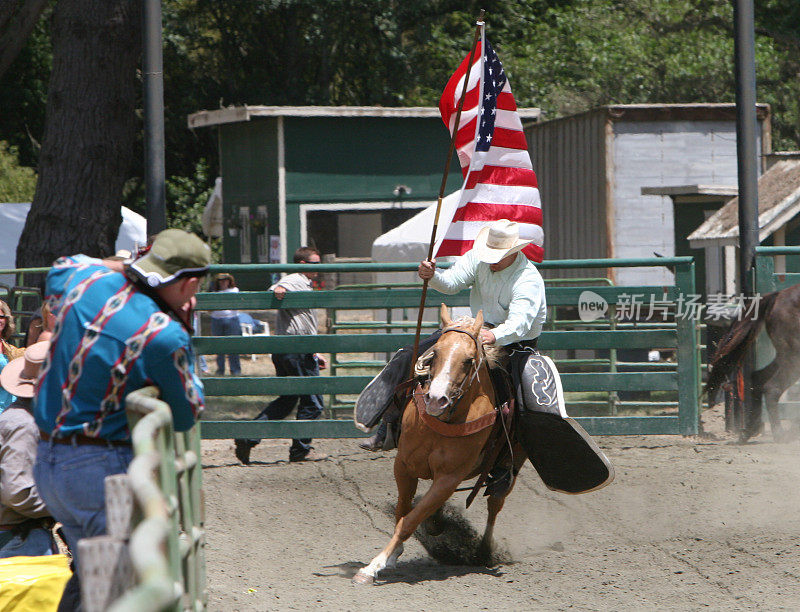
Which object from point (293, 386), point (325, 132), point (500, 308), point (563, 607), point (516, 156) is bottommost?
point (563, 607)

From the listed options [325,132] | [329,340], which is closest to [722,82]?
[325,132]

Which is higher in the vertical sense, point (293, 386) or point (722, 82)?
point (722, 82)

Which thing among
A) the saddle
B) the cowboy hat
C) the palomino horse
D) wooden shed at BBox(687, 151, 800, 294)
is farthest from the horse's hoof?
wooden shed at BBox(687, 151, 800, 294)

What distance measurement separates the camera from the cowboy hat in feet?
14.7

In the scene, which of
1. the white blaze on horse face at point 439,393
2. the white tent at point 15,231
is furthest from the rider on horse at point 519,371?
the white tent at point 15,231

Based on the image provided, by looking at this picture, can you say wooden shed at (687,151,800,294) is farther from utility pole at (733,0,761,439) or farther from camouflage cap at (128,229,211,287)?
camouflage cap at (128,229,211,287)

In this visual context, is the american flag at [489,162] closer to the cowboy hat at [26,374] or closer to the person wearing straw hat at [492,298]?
the person wearing straw hat at [492,298]

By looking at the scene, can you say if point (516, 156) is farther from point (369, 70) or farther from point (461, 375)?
point (369, 70)

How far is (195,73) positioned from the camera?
1258 inches

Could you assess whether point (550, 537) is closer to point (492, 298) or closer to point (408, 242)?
point (492, 298)

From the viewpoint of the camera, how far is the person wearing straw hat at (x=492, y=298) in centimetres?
620

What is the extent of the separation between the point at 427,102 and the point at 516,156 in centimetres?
2391

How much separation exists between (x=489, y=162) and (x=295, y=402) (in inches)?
136

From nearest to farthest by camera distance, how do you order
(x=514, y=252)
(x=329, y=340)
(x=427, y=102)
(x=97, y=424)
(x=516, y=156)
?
(x=97, y=424) < (x=514, y=252) < (x=516, y=156) < (x=329, y=340) < (x=427, y=102)
